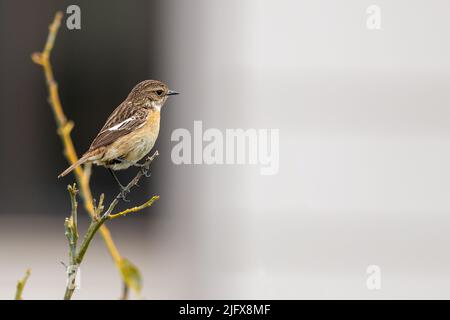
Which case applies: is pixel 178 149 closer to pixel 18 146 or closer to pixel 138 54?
pixel 138 54

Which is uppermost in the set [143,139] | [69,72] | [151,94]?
[69,72]

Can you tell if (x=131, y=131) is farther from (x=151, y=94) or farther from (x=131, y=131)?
(x=151, y=94)

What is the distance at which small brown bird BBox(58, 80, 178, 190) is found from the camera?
2.66 metres

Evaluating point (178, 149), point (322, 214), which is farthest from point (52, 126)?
point (178, 149)

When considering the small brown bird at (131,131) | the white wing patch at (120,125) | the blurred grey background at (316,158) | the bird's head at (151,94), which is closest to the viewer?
the small brown bird at (131,131)

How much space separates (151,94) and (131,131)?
27 centimetres

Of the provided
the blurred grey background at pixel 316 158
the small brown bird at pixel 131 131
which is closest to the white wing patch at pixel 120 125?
the small brown bird at pixel 131 131

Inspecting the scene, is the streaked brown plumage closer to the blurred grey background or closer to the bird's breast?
the bird's breast

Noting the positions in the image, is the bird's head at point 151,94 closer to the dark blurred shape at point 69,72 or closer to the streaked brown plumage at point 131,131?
the streaked brown plumage at point 131,131

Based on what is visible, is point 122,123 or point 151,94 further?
point 151,94

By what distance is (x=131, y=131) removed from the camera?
286 cm

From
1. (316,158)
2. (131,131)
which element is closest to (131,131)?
(131,131)

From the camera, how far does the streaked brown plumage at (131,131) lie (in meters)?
2.67

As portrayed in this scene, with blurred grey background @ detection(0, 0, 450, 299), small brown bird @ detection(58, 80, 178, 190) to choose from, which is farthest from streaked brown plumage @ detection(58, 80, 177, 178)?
blurred grey background @ detection(0, 0, 450, 299)
